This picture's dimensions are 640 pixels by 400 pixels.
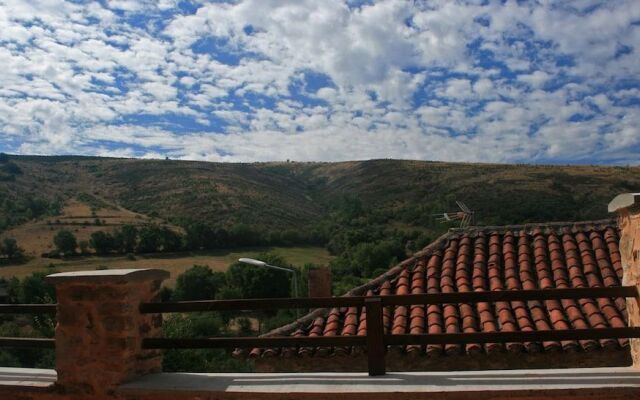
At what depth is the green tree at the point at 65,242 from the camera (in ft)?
144

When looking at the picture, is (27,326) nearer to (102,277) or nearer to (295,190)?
(102,277)

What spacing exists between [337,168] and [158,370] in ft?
255

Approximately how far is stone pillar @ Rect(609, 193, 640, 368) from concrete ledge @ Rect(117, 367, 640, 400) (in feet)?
1.09

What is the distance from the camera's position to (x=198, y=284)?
115 feet

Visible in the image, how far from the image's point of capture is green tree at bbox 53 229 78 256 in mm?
43875

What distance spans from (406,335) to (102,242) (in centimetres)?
4604

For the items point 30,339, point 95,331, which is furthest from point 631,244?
point 30,339


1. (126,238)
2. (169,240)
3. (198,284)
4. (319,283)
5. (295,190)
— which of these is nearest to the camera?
(319,283)

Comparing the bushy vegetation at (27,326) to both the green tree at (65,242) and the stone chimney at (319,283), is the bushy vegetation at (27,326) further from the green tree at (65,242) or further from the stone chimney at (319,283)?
the green tree at (65,242)

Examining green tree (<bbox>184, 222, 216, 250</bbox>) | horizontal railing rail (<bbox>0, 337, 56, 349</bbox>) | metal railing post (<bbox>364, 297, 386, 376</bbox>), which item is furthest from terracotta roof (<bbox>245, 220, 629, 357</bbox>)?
green tree (<bbox>184, 222, 216, 250</bbox>)

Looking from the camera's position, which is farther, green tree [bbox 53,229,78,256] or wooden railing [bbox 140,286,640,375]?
green tree [bbox 53,229,78,256]

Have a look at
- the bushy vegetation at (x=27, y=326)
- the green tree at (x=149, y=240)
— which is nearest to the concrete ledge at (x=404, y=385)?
the bushy vegetation at (x=27, y=326)

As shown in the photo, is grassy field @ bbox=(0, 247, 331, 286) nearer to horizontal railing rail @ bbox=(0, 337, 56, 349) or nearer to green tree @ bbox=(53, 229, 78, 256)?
green tree @ bbox=(53, 229, 78, 256)

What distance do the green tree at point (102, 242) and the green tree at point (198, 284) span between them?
1290 cm
